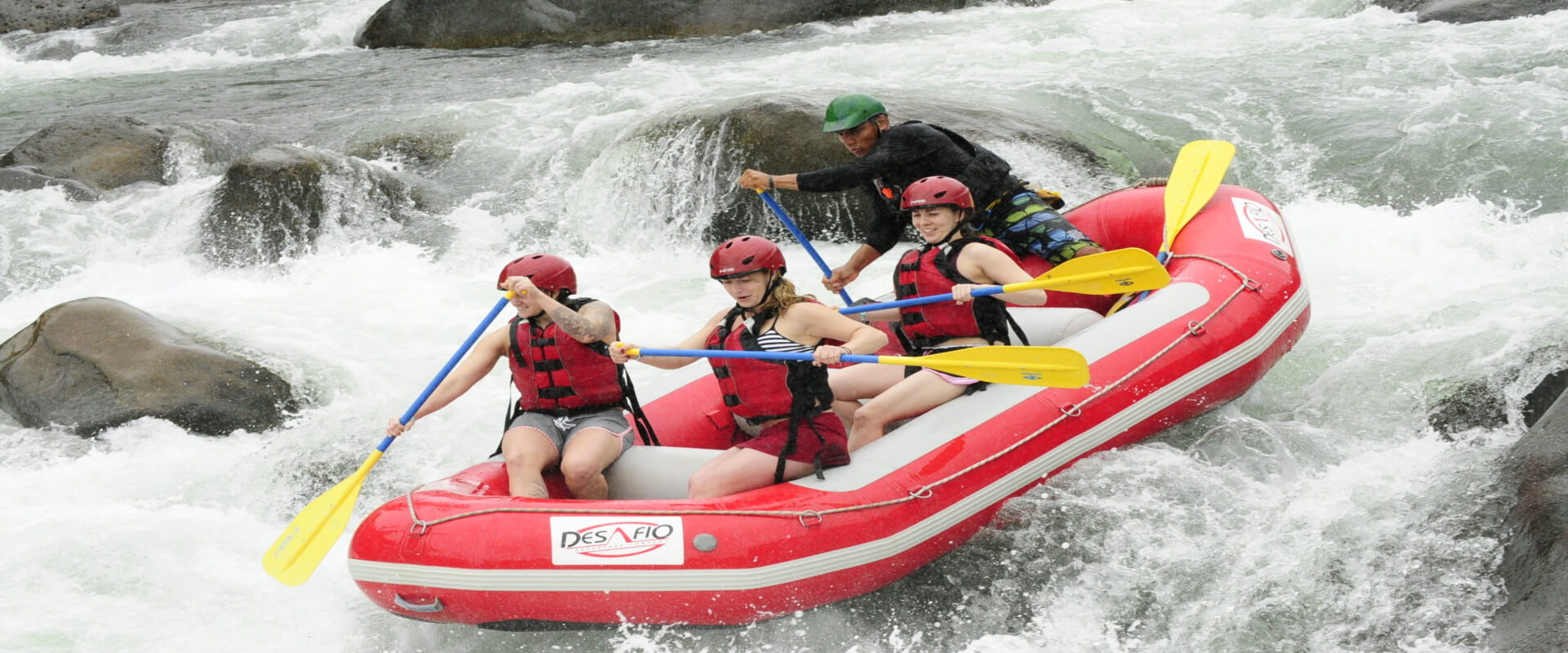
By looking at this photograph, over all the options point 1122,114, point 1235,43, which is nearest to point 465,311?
point 1122,114

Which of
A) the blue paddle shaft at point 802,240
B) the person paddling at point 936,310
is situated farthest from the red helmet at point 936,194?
the blue paddle shaft at point 802,240

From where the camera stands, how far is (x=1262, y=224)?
5.30 meters

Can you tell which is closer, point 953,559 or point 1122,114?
point 953,559

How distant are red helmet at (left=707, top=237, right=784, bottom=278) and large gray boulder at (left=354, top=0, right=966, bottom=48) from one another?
30.3ft

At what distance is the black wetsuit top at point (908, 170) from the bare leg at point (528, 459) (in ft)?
5.14

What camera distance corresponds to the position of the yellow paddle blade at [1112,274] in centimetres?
450

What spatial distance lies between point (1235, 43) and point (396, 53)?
815 cm

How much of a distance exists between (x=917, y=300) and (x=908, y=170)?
0.81m

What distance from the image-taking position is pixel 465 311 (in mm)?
7203

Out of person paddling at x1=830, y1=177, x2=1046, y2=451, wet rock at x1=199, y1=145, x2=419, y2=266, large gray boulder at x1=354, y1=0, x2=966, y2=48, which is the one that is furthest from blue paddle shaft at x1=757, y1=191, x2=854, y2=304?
large gray boulder at x1=354, y1=0, x2=966, y2=48

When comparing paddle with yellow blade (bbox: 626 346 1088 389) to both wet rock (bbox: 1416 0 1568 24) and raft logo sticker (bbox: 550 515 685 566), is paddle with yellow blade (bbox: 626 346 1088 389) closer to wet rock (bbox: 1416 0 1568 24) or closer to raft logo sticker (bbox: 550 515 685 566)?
raft logo sticker (bbox: 550 515 685 566)

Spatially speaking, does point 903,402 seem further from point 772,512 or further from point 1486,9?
point 1486,9

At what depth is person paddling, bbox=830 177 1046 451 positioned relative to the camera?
4309 millimetres

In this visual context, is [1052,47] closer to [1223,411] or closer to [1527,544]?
[1223,411]
